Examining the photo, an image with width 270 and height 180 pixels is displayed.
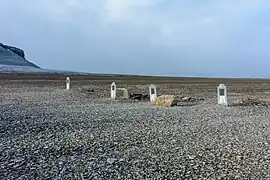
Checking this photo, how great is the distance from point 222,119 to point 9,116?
6882 mm

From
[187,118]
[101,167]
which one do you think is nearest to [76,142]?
[101,167]

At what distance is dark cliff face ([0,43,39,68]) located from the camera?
122 meters

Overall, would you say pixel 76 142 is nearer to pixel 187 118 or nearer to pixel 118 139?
pixel 118 139

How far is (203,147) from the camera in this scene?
8359 millimetres

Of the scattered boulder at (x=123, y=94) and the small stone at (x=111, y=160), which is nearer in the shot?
the small stone at (x=111, y=160)

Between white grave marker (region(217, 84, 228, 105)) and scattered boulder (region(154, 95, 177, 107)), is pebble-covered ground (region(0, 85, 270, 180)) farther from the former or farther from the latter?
white grave marker (region(217, 84, 228, 105))

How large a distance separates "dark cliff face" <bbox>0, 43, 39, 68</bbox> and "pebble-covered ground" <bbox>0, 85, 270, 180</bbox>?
110 meters

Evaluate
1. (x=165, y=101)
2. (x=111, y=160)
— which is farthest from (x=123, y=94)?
(x=111, y=160)

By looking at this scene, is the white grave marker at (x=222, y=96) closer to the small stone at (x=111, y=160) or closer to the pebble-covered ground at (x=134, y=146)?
the pebble-covered ground at (x=134, y=146)

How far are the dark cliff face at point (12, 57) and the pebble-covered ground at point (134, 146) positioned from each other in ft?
360

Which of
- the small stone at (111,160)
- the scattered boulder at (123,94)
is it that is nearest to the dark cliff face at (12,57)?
the scattered boulder at (123,94)

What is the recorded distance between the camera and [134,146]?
850 centimetres

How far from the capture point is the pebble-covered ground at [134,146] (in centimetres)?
648

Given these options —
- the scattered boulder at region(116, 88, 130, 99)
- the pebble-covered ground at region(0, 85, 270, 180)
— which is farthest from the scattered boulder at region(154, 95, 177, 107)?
the scattered boulder at region(116, 88, 130, 99)
